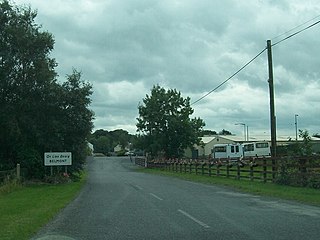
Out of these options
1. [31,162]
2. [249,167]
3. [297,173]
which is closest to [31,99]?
[31,162]

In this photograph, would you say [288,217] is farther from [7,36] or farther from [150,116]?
[150,116]

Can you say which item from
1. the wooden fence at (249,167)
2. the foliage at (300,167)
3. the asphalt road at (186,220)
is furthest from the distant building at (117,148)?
the asphalt road at (186,220)

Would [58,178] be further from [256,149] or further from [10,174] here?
[256,149]

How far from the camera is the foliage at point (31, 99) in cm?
3444

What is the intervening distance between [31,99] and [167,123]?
42952 mm

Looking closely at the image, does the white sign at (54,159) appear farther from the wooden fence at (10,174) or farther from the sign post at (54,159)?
the wooden fence at (10,174)

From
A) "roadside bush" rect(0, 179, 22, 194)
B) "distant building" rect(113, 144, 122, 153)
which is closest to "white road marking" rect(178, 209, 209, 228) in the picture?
"roadside bush" rect(0, 179, 22, 194)

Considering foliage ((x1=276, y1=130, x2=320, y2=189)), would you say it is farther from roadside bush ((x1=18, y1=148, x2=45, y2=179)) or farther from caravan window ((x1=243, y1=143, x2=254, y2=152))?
caravan window ((x1=243, y1=143, x2=254, y2=152))

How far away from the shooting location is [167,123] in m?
76.9

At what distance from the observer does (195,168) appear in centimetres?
4625

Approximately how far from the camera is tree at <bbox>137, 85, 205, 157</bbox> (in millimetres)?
76812

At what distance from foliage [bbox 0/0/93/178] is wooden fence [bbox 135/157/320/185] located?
1074 cm

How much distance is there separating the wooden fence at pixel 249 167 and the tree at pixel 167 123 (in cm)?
1963

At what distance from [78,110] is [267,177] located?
14618 mm
